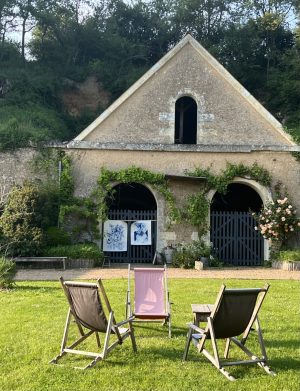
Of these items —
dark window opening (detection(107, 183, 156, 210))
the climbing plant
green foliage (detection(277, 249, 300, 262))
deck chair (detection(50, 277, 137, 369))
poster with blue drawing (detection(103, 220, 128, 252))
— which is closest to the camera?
deck chair (detection(50, 277, 137, 369))

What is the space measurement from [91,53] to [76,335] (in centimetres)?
2912

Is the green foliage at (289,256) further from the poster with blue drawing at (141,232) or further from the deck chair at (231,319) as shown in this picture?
the deck chair at (231,319)

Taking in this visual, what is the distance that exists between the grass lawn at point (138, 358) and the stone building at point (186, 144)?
319 inches

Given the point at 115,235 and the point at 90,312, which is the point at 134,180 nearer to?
the point at 115,235

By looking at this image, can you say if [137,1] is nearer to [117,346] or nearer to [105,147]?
[105,147]

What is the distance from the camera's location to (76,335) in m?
6.19

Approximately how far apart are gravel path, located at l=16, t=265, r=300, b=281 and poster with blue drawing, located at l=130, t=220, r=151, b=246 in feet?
5.46

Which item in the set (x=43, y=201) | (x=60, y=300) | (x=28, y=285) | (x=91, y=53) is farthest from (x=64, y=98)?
(x=60, y=300)

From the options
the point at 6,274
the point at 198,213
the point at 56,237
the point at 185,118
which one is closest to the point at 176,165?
the point at 198,213

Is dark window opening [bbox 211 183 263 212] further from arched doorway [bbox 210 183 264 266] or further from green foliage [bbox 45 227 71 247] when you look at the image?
green foliage [bbox 45 227 71 247]

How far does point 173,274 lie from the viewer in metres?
13.0

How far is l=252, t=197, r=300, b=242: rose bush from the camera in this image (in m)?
15.7

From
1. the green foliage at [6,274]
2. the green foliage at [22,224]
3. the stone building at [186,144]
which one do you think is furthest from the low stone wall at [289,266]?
the green foliage at [6,274]

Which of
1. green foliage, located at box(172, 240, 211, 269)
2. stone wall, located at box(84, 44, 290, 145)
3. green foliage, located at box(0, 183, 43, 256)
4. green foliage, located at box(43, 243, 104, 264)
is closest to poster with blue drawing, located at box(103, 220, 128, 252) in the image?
green foliage, located at box(43, 243, 104, 264)
